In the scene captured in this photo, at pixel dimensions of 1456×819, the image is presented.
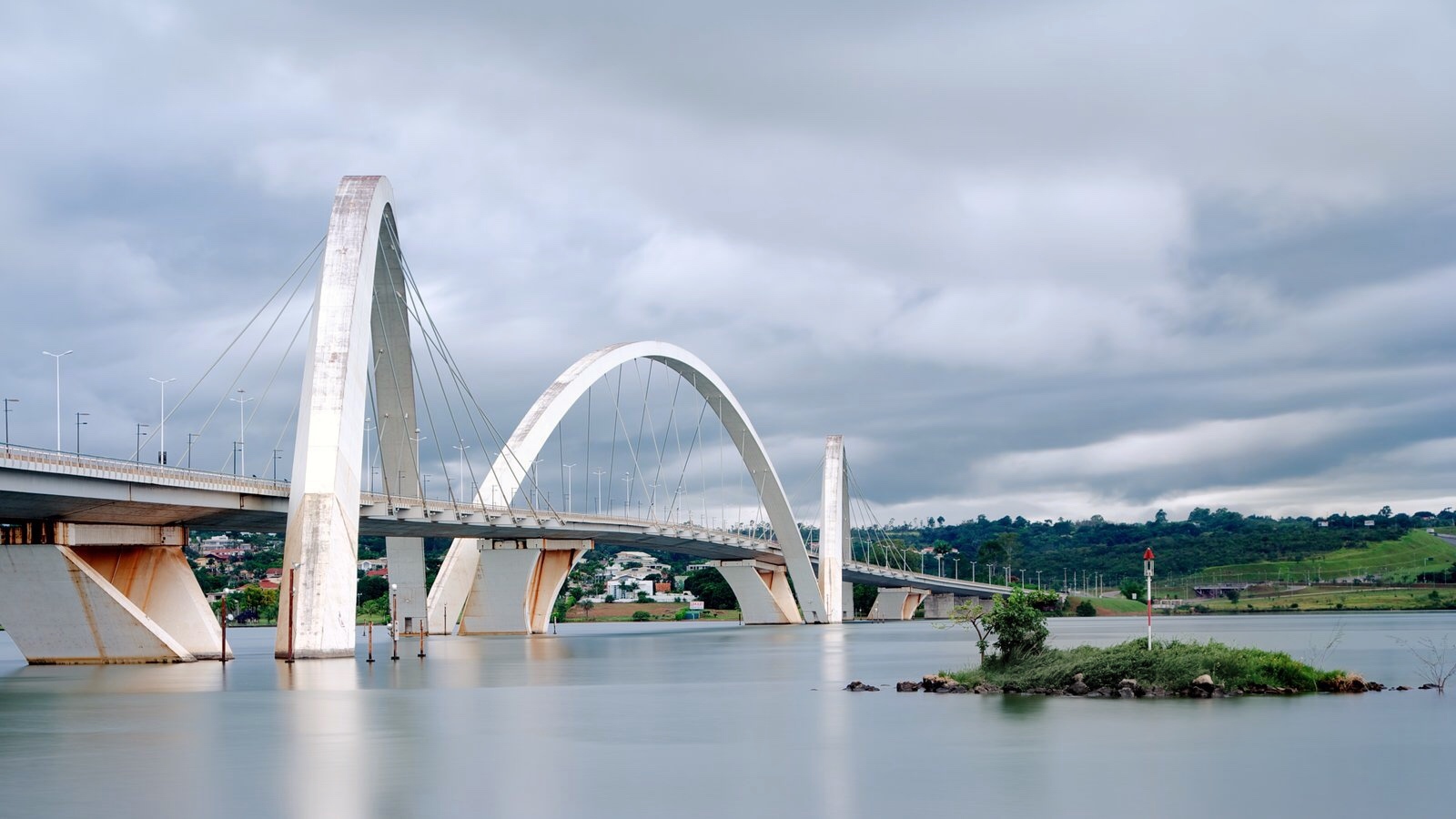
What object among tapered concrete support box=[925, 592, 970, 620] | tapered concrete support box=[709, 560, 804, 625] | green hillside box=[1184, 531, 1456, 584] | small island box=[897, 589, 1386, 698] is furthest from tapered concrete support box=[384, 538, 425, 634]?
green hillside box=[1184, 531, 1456, 584]

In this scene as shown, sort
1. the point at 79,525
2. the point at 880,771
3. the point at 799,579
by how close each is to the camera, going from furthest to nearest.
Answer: the point at 799,579, the point at 79,525, the point at 880,771

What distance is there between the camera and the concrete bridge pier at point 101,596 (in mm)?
45719

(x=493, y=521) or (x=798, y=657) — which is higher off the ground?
(x=493, y=521)

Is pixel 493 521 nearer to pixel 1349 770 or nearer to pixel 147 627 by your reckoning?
pixel 147 627

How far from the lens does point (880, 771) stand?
2205cm

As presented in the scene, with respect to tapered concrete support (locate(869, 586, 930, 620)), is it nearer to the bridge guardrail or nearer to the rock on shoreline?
the bridge guardrail

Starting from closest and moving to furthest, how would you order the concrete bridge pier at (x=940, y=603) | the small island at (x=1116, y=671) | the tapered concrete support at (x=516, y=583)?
the small island at (x=1116, y=671)
the tapered concrete support at (x=516, y=583)
the concrete bridge pier at (x=940, y=603)

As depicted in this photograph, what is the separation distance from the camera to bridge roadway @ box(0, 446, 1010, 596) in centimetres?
4044

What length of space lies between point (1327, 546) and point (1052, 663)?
169 metres

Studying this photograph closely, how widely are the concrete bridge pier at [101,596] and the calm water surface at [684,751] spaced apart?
181 inches

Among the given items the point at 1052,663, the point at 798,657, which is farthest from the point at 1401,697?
the point at 798,657

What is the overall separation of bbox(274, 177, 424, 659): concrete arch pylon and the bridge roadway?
2.16 metres

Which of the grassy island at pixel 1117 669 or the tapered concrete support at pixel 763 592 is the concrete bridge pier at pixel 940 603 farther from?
the grassy island at pixel 1117 669

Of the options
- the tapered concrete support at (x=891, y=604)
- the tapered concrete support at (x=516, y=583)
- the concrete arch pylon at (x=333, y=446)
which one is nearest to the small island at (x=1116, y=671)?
the concrete arch pylon at (x=333, y=446)
